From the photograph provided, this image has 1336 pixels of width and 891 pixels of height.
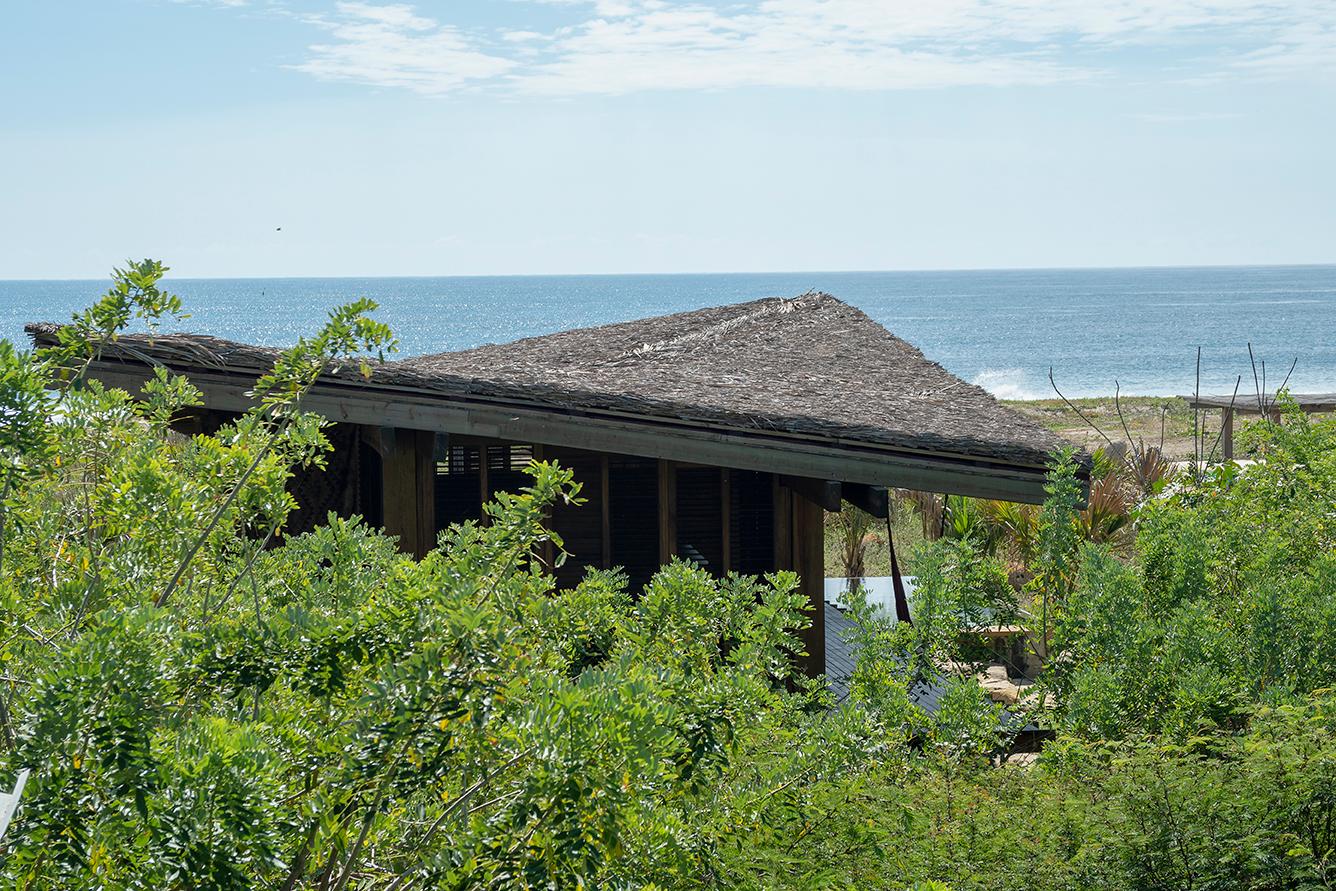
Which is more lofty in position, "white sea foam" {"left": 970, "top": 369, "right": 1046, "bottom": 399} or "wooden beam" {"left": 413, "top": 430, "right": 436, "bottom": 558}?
"wooden beam" {"left": 413, "top": 430, "right": 436, "bottom": 558}

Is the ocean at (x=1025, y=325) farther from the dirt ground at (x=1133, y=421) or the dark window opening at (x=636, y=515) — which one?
the dark window opening at (x=636, y=515)

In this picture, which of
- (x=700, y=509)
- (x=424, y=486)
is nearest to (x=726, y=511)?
(x=700, y=509)

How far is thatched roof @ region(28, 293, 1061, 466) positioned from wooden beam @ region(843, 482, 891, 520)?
2.23ft

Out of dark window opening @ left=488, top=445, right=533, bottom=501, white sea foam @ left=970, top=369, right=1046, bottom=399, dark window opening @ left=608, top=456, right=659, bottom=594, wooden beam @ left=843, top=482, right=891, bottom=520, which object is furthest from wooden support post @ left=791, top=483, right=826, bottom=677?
white sea foam @ left=970, top=369, right=1046, bottom=399

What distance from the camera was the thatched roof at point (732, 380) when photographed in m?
7.85

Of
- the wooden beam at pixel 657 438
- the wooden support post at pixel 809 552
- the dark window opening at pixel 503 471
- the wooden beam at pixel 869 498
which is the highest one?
the wooden beam at pixel 657 438

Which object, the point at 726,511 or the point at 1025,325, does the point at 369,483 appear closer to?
the point at 726,511

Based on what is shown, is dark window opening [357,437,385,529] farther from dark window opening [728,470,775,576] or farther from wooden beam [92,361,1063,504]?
dark window opening [728,470,775,576]

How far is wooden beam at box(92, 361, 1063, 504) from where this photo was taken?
7.99 metres

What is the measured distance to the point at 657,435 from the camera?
26.7 ft

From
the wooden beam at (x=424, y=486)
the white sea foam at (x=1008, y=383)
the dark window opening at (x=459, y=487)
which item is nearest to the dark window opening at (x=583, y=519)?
the dark window opening at (x=459, y=487)

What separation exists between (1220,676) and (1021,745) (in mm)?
3170

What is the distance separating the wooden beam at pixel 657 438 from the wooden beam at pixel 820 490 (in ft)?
2.26

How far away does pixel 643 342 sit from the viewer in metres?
11.1
